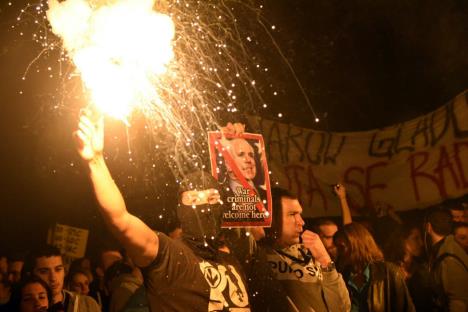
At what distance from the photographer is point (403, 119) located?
12195mm

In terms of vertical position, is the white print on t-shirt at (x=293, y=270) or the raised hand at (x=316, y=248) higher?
the raised hand at (x=316, y=248)

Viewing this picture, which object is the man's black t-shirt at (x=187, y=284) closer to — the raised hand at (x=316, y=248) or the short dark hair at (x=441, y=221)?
the raised hand at (x=316, y=248)

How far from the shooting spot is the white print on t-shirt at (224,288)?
11.1 feet

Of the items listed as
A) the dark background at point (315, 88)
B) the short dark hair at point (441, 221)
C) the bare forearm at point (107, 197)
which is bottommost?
the bare forearm at point (107, 197)

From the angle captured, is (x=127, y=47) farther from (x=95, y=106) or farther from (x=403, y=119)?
(x=403, y=119)

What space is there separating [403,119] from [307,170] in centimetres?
436

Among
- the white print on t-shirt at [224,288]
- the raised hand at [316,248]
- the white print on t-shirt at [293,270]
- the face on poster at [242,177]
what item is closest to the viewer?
the white print on t-shirt at [224,288]

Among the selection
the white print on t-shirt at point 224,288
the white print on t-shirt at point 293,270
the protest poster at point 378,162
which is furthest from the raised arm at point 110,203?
the protest poster at point 378,162

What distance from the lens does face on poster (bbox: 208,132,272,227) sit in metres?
4.99

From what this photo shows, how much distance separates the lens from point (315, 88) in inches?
492

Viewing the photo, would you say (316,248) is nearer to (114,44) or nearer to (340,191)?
(340,191)

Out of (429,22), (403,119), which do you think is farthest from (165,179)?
(429,22)

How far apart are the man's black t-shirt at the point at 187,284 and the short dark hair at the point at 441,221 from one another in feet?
11.1

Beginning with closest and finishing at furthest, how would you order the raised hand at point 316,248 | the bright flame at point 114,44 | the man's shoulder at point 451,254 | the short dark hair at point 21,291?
the bright flame at point 114,44, the short dark hair at point 21,291, the raised hand at point 316,248, the man's shoulder at point 451,254
